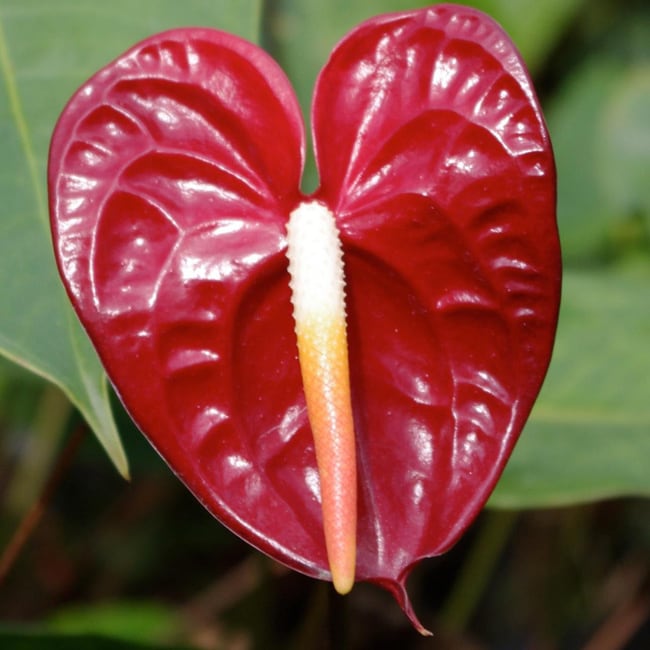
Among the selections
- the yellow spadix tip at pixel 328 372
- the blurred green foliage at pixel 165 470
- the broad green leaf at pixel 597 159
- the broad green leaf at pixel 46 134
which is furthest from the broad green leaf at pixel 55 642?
the broad green leaf at pixel 597 159

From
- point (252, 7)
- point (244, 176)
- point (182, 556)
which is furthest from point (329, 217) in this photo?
point (182, 556)

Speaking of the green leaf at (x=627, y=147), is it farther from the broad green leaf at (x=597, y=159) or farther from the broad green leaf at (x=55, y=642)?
the broad green leaf at (x=55, y=642)

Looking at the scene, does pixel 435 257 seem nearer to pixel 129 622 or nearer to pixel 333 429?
pixel 333 429

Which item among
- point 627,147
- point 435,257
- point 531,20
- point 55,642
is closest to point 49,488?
point 55,642

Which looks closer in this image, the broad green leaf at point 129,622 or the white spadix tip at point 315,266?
the white spadix tip at point 315,266

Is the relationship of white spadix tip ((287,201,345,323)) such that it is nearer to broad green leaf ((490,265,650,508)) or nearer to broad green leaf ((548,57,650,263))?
broad green leaf ((490,265,650,508))

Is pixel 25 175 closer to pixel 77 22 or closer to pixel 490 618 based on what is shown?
pixel 77 22
